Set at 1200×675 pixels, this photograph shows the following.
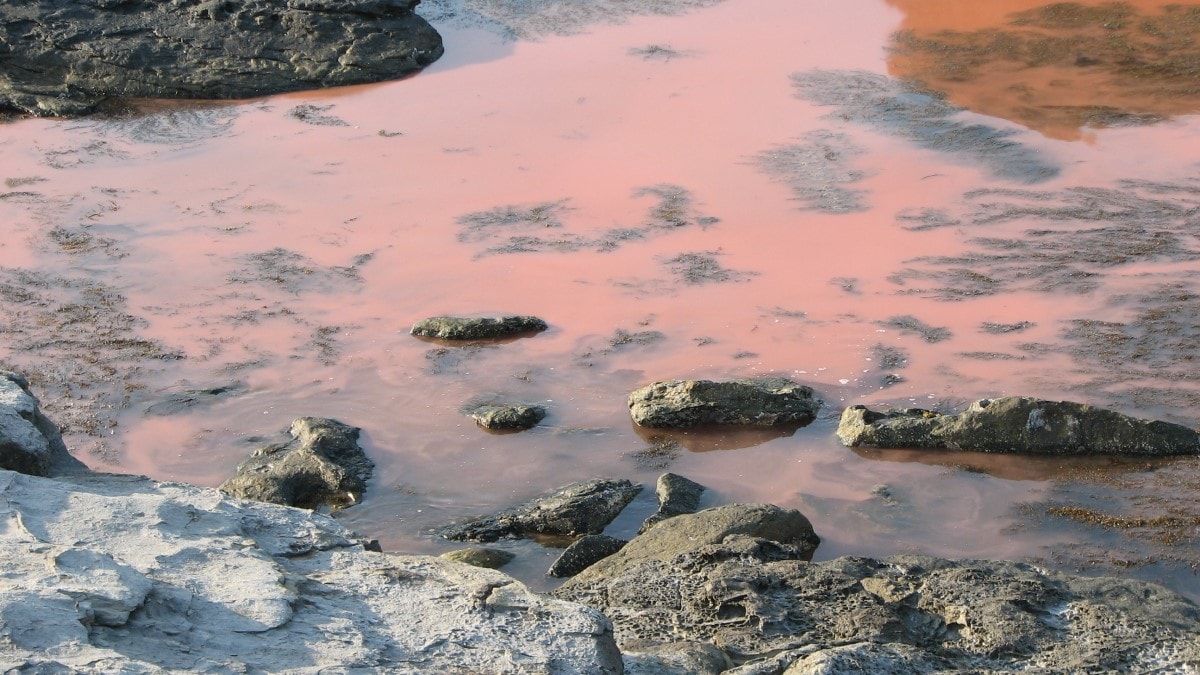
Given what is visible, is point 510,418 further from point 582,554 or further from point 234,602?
point 234,602

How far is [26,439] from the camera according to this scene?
5.08 m

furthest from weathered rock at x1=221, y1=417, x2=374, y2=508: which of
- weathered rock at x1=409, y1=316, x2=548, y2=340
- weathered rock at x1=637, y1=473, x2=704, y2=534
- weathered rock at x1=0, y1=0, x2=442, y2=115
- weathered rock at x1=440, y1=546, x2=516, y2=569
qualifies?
weathered rock at x1=0, y1=0, x2=442, y2=115

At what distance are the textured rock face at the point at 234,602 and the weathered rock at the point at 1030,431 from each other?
349 centimetres

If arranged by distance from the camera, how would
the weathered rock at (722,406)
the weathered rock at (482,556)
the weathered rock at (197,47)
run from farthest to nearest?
1. the weathered rock at (197,47)
2. the weathered rock at (722,406)
3. the weathered rock at (482,556)

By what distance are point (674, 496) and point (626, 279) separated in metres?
2.95

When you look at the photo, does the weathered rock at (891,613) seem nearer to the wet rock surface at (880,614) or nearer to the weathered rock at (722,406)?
the wet rock surface at (880,614)

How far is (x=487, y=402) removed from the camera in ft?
25.5

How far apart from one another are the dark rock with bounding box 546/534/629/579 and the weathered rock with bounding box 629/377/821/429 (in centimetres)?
148

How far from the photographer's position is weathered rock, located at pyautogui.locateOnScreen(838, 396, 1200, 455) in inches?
265

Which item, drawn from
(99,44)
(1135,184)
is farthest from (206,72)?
(1135,184)

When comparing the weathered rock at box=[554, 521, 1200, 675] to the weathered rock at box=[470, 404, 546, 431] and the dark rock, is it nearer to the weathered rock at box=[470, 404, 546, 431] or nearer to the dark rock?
the dark rock

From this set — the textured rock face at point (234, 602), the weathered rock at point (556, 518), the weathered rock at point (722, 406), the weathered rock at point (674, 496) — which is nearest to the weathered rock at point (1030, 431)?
the weathered rock at point (722, 406)

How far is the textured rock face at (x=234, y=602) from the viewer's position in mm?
3371

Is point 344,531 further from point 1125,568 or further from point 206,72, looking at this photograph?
point 206,72
